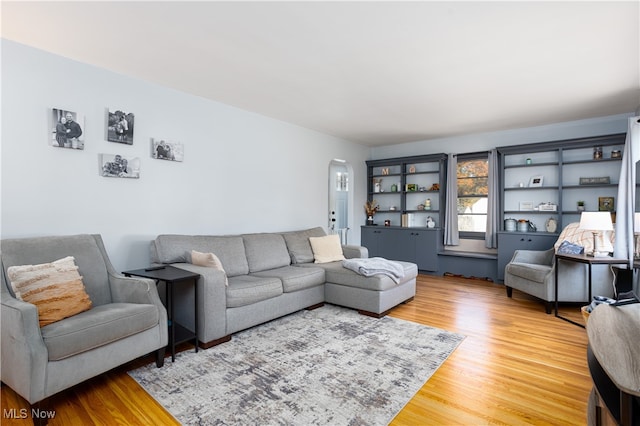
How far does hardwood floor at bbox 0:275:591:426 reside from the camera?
1850 mm

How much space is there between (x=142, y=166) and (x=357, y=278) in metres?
2.57

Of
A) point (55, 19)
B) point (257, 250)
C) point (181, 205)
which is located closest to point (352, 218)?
point (257, 250)

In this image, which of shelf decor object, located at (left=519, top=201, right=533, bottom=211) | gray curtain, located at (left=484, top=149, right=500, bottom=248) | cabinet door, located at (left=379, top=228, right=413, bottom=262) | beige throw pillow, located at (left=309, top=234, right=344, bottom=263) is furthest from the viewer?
cabinet door, located at (left=379, top=228, right=413, bottom=262)

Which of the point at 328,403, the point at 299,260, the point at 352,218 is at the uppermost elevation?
the point at 352,218

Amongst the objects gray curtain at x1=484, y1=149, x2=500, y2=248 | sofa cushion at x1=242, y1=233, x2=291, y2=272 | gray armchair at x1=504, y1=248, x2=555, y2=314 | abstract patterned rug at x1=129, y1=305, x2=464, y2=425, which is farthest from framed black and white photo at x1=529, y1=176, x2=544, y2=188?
sofa cushion at x1=242, y1=233, x2=291, y2=272

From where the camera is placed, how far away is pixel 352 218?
6508 millimetres

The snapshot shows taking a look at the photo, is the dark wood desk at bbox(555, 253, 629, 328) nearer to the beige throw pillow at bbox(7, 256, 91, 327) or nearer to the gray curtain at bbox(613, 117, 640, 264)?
the gray curtain at bbox(613, 117, 640, 264)

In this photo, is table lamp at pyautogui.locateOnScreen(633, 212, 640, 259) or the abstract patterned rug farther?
table lamp at pyautogui.locateOnScreen(633, 212, 640, 259)

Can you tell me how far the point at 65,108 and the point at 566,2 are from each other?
3845mm

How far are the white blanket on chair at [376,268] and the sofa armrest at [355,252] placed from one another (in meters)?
0.70

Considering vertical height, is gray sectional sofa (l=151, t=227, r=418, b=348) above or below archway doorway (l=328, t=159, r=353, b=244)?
below

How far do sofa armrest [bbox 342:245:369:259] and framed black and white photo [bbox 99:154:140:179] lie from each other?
2.84 metres

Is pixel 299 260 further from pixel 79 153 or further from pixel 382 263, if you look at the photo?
pixel 79 153

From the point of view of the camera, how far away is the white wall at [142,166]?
8.47ft
